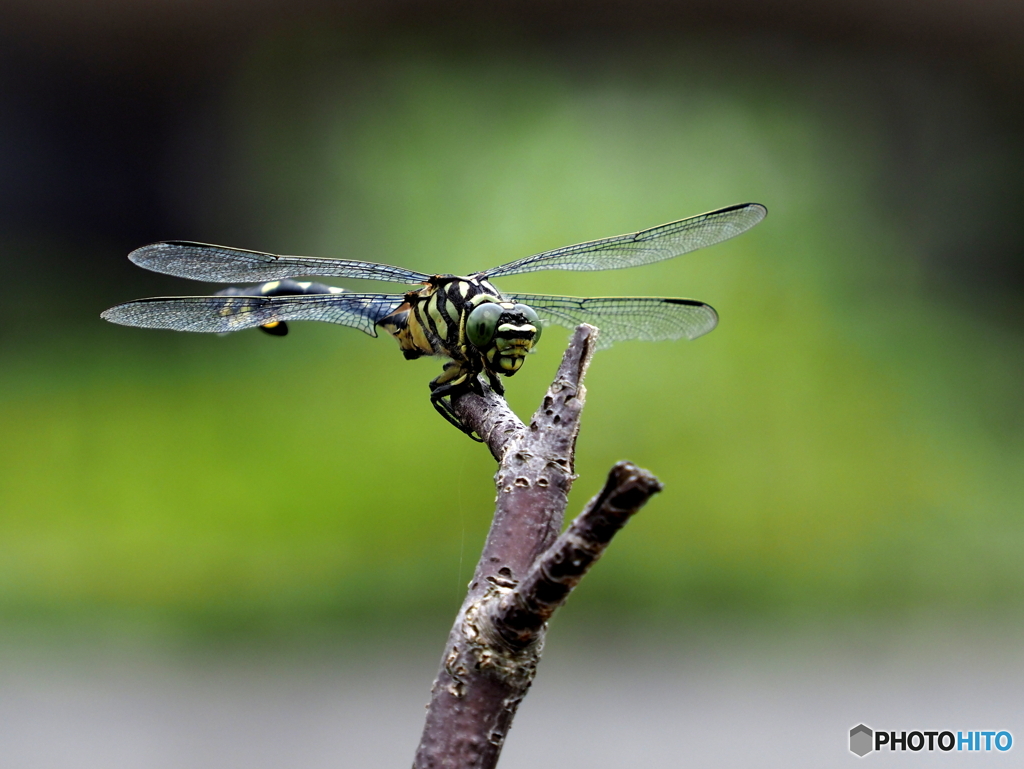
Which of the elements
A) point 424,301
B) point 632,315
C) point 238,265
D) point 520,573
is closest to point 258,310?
point 238,265

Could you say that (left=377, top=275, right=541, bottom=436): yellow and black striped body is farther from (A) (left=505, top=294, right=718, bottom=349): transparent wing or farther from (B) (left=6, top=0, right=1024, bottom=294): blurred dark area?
(B) (left=6, top=0, right=1024, bottom=294): blurred dark area

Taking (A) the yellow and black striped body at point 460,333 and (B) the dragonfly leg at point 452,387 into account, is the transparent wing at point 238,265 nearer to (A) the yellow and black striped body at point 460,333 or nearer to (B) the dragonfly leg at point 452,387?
(A) the yellow and black striped body at point 460,333

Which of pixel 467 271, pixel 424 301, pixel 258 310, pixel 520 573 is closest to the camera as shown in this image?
pixel 520 573

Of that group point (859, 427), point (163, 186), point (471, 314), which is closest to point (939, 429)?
point (859, 427)

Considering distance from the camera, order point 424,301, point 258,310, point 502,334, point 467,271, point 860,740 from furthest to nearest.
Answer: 1. point 467,271
2. point 860,740
3. point 258,310
4. point 424,301
5. point 502,334

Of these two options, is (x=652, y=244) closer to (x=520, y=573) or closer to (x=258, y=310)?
(x=258, y=310)

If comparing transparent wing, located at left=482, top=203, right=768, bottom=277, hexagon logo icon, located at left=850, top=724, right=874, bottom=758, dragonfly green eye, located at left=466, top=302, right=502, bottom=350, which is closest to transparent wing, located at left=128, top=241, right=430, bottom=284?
transparent wing, located at left=482, top=203, right=768, bottom=277
